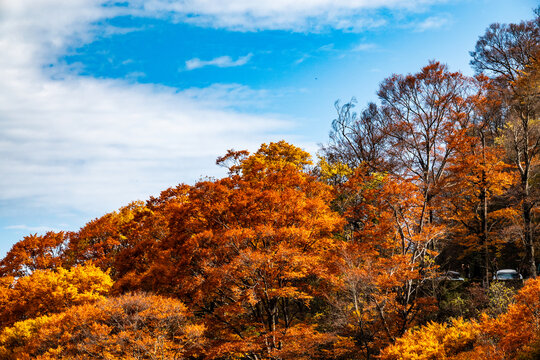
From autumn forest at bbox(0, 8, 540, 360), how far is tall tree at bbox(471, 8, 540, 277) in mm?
96

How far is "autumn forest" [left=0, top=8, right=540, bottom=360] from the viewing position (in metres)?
16.4

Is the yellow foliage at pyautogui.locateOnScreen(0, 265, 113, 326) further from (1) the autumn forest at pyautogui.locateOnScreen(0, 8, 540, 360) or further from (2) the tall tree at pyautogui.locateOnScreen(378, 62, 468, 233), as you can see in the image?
(2) the tall tree at pyautogui.locateOnScreen(378, 62, 468, 233)

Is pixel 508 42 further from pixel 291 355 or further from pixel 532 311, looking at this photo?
pixel 291 355

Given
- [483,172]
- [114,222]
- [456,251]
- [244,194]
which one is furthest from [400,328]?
[114,222]

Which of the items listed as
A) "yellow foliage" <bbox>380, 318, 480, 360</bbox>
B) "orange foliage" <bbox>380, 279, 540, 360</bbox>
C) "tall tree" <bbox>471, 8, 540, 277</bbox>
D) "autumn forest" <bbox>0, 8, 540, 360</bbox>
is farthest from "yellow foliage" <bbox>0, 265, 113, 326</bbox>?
"tall tree" <bbox>471, 8, 540, 277</bbox>

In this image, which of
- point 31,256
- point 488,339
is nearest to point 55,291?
point 31,256

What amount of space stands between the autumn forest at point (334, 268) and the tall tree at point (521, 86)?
3.8 inches

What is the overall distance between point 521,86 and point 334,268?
573 inches

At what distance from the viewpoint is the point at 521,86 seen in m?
21.1

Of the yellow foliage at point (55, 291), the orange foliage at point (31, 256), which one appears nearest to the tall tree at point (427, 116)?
the yellow foliage at point (55, 291)

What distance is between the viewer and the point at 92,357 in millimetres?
16969

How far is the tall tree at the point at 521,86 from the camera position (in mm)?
20938

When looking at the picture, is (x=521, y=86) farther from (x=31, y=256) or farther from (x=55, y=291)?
(x=31, y=256)

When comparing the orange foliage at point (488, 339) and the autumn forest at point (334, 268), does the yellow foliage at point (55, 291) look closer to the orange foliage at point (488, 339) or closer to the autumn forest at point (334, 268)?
the autumn forest at point (334, 268)
